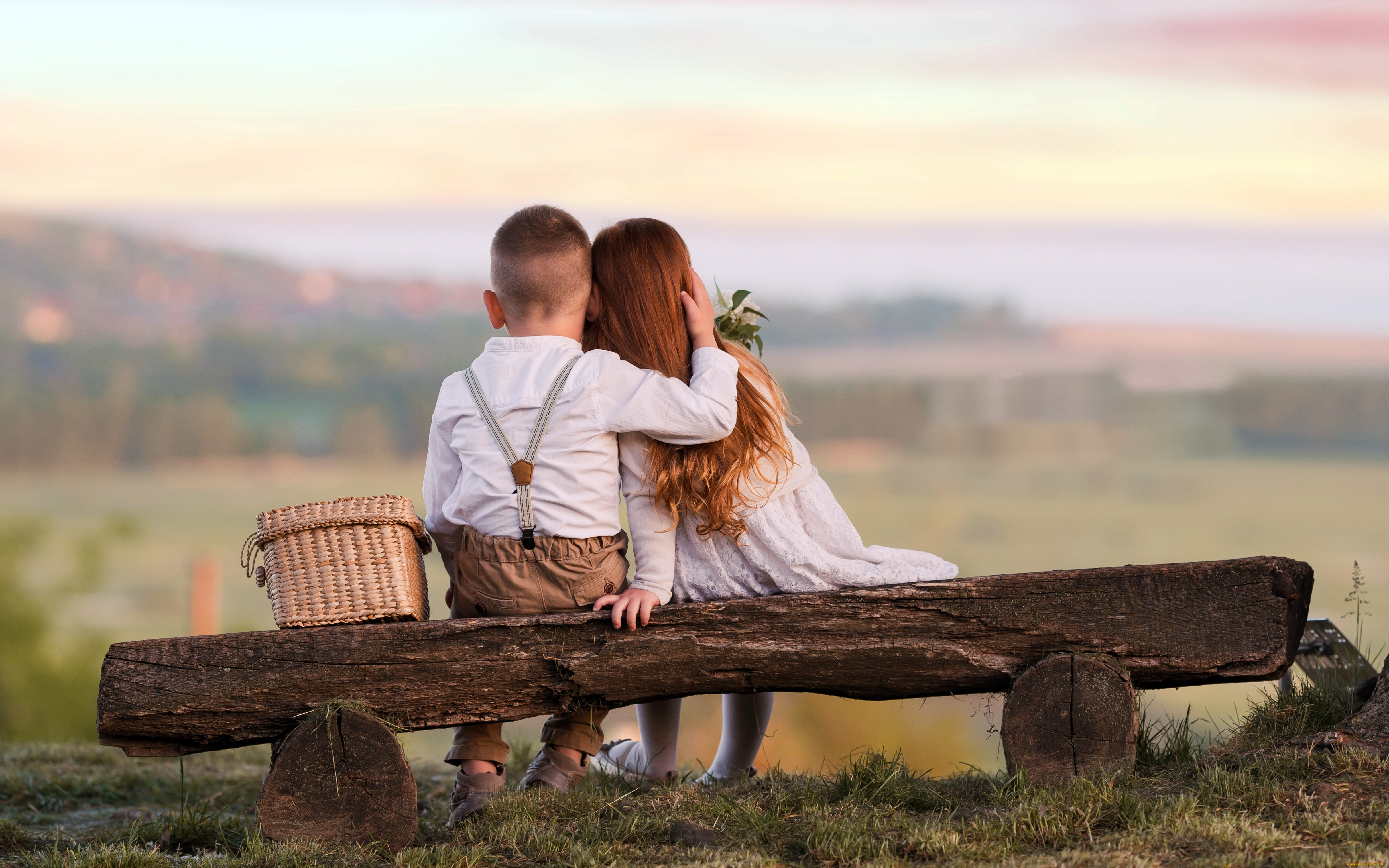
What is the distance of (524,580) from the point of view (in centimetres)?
379

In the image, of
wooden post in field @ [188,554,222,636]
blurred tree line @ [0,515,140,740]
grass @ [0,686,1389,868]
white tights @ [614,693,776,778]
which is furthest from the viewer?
blurred tree line @ [0,515,140,740]

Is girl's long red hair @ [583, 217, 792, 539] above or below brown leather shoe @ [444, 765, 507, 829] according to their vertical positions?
above

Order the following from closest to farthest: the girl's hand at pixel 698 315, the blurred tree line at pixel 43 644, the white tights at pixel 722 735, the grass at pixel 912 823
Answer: the grass at pixel 912 823, the girl's hand at pixel 698 315, the white tights at pixel 722 735, the blurred tree line at pixel 43 644

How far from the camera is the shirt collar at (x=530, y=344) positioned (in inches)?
150

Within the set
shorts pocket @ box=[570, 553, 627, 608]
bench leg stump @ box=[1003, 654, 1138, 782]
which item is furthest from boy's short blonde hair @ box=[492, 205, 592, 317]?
bench leg stump @ box=[1003, 654, 1138, 782]

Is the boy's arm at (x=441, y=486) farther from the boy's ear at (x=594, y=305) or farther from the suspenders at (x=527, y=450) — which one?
the boy's ear at (x=594, y=305)

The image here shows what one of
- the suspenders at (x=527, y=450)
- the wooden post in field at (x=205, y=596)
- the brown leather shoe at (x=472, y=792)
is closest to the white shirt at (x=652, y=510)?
the suspenders at (x=527, y=450)

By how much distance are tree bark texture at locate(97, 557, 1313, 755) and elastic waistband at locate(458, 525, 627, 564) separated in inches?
8.0

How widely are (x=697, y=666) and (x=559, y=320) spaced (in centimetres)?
125

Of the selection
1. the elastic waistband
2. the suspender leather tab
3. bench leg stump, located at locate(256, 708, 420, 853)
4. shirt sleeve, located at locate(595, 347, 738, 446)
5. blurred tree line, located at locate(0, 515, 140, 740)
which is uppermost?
shirt sleeve, located at locate(595, 347, 738, 446)

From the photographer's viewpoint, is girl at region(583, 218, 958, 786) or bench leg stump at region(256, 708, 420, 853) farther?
girl at region(583, 218, 958, 786)

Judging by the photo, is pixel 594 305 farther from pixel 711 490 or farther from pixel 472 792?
pixel 472 792

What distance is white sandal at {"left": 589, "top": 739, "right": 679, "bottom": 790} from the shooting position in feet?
13.5

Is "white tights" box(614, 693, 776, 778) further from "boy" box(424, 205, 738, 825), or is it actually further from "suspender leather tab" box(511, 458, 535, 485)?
"suspender leather tab" box(511, 458, 535, 485)
